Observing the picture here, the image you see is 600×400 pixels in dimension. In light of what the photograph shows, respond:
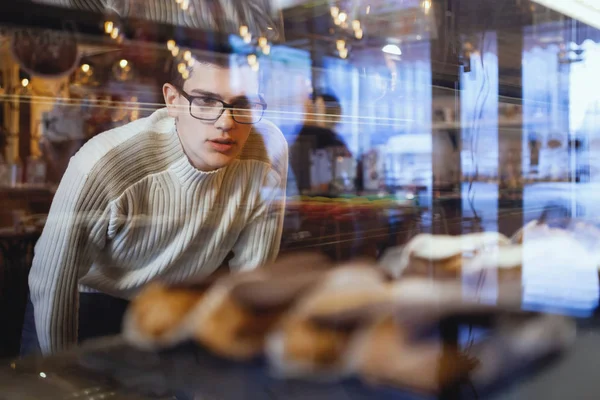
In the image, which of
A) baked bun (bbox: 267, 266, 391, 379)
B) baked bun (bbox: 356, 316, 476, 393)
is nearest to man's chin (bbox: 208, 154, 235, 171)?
baked bun (bbox: 267, 266, 391, 379)

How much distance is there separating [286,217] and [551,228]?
2.23ft

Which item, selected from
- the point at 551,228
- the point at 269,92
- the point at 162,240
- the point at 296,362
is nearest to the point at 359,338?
the point at 296,362

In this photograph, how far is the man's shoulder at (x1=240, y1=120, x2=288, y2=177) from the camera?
91cm

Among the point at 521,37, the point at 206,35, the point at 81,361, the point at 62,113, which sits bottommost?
the point at 81,361

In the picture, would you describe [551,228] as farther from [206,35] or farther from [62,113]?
[62,113]

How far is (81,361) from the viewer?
2.39 ft

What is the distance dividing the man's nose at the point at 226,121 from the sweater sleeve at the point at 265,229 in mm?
124

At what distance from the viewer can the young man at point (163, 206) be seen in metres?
0.76

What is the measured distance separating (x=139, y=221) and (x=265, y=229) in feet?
0.72

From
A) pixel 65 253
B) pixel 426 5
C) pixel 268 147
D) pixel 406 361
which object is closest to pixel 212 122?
pixel 268 147

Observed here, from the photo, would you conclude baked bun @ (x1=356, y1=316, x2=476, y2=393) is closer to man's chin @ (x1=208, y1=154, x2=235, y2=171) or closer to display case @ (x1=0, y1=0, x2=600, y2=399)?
display case @ (x1=0, y1=0, x2=600, y2=399)

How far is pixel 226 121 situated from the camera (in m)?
0.86

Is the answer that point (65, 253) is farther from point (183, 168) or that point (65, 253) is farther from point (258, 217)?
point (258, 217)

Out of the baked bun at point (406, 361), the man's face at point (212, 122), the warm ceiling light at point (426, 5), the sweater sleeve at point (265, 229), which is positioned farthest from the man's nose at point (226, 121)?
the warm ceiling light at point (426, 5)
